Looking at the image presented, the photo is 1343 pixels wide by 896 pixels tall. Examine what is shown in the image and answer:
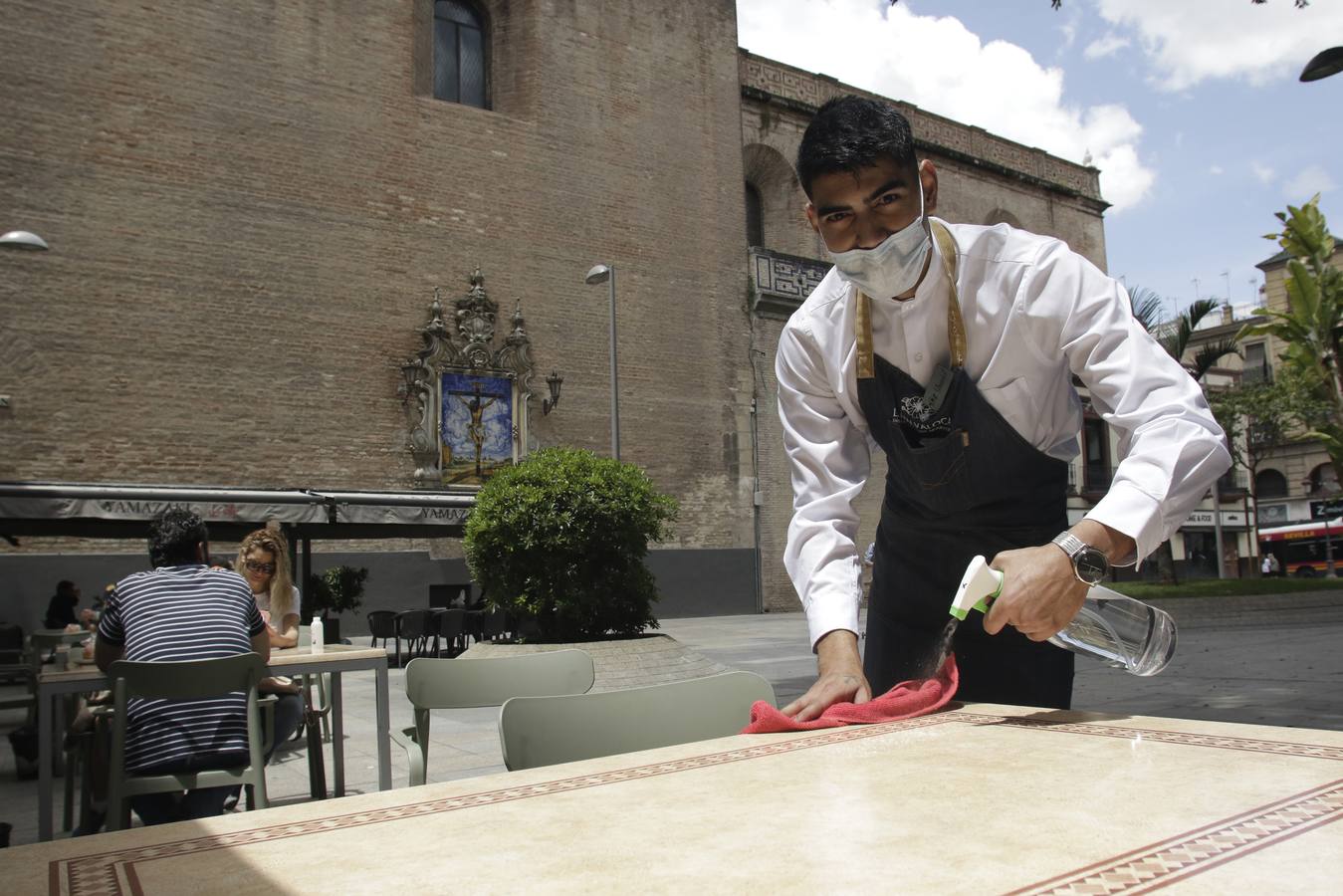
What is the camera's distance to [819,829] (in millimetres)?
1201

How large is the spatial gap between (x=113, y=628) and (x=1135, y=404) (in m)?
3.77

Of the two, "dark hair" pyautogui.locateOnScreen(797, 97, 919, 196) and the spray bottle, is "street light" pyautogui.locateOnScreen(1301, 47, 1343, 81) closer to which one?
"dark hair" pyautogui.locateOnScreen(797, 97, 919, 196)

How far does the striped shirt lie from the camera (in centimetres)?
371

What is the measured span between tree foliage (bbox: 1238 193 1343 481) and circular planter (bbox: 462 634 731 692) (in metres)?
12.3

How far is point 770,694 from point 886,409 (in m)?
0.78

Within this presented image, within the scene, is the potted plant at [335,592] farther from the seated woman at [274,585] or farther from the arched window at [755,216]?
the arched window at [755,216]

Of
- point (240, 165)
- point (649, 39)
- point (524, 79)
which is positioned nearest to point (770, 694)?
point (240, 165)

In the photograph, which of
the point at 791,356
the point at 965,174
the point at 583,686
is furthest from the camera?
the point at 965,174

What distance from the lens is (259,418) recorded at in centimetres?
1653

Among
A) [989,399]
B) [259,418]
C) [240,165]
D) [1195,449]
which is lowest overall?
[1195,449]

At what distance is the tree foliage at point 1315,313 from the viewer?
15703mm

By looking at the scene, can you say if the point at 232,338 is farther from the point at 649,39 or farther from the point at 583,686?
the point at 583,686

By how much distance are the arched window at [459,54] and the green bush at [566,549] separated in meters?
13.2

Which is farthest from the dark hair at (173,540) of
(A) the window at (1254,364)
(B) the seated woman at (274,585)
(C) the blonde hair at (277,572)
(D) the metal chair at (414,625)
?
(A) the window at (1254,364)
